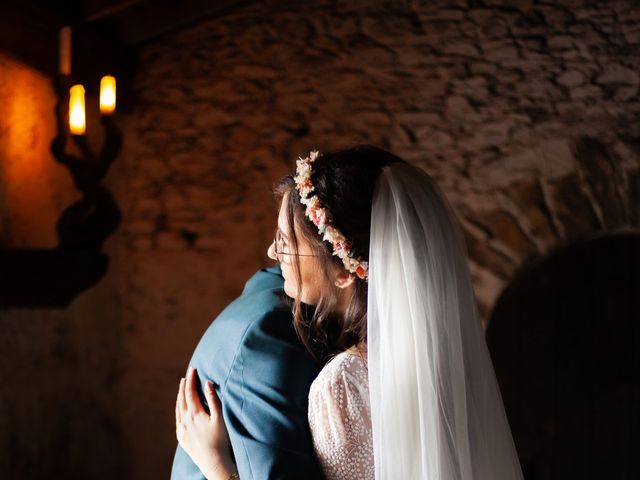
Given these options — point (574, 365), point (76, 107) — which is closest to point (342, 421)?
point (76, 107)

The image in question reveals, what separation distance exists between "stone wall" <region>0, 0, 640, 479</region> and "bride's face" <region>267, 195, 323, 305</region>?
7.19 ft

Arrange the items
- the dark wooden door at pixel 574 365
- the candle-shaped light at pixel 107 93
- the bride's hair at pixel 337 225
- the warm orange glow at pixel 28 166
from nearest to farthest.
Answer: the bride's hair at pixel 337 225 < the warm orange glow at pixel 28 166 < the candle-shaped light at pixel 107 93 < the dark wooden door at pixel 574 365

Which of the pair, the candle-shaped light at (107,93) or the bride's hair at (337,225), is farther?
the candle-shaped light at (107,93)

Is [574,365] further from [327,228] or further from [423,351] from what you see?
[327,228]

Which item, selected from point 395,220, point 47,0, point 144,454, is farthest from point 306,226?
point 144,454

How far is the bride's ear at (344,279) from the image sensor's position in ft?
5.63

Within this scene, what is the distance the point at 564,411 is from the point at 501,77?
1849mm

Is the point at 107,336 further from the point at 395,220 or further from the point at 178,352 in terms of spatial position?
the point at 395,220

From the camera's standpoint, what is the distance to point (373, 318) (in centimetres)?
162

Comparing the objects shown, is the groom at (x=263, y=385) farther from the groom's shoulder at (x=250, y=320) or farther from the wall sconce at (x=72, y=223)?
the wall sconce at (x=72, y=223)

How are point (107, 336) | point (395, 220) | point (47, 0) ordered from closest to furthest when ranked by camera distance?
point (395, 220) < point (47, 0) < point (107, 336)

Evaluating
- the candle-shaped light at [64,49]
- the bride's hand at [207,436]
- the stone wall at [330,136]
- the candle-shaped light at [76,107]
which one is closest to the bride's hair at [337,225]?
the bride's hand at [207,436]

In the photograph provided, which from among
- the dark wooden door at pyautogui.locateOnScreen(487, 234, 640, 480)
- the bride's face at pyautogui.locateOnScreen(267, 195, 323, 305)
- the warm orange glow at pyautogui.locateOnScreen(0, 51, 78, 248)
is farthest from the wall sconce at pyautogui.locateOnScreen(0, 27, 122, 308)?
the dark wooden door at pyautogui.locateOnScreen(487, 234, 640, 480)

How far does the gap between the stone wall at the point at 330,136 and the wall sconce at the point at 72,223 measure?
1.51 feet
